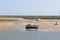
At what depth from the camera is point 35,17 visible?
1368 centimetres

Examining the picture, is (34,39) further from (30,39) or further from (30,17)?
(30,17)

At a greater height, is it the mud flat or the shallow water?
the shallow water

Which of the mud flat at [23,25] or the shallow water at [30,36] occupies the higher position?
the shallow water at [30,36]

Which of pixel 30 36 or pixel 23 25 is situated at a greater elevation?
pixel 30 36

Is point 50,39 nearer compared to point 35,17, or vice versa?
point 50,39

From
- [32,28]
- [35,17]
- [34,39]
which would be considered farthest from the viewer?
[35,17]

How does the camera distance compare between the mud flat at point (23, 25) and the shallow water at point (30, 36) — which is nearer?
the shallow water at point (30, 36)

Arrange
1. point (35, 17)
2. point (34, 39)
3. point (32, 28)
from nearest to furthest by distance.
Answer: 1. point (34, 39)
2. point (32, 28)
3. point (35, 17)

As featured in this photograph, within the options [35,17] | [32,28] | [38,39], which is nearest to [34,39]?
[38,39]

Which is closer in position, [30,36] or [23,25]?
[30,36]

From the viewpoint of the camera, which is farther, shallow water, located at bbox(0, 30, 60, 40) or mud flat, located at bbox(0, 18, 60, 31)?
mud flat, located at bbox(0, 18, 60, 31)

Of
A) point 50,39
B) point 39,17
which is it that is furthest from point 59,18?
point 50,39

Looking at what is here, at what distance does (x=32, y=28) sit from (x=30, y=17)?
4801 millimetres

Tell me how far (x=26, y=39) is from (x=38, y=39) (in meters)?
0.44
